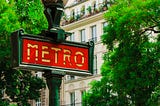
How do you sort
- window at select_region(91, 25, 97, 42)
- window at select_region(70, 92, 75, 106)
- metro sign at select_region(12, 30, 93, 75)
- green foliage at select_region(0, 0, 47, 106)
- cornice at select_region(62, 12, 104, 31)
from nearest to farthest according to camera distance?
metro sign at select_region(12, 30, 93, 75) < green foliage at select_region(0, 0, 47, 106) < cornice at select_region(62, 12, 104, 31) < window at select_region(91, 25, 97, 42) < window at select_region(70, 92, 75, 106)

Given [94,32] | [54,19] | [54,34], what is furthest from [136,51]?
[54,34]

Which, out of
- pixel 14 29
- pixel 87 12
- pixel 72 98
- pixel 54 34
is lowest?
pixel 72 98

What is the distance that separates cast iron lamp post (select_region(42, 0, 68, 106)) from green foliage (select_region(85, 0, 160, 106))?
23080 mm

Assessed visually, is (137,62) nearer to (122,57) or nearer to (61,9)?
(122,57)

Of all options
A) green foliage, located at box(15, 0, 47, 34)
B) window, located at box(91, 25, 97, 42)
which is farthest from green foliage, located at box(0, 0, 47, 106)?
window, located at box(91, 25, 97, 42)

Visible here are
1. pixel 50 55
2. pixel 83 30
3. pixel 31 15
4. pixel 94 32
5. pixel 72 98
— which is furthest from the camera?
pixel 83 30

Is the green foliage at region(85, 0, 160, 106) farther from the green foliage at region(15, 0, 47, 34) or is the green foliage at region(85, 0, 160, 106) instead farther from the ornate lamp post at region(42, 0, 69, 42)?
the ornate lamp post at region(42, 0, 69, 42)

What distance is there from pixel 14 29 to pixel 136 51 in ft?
23.1

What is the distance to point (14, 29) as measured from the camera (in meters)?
31.1

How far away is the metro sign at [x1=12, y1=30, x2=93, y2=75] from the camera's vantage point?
5.27m

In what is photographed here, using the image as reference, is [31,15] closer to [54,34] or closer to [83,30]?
[83,30]

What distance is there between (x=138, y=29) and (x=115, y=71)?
8.90ft

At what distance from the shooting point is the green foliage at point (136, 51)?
94.6ft

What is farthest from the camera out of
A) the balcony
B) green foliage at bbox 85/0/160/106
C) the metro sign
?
the balcony
